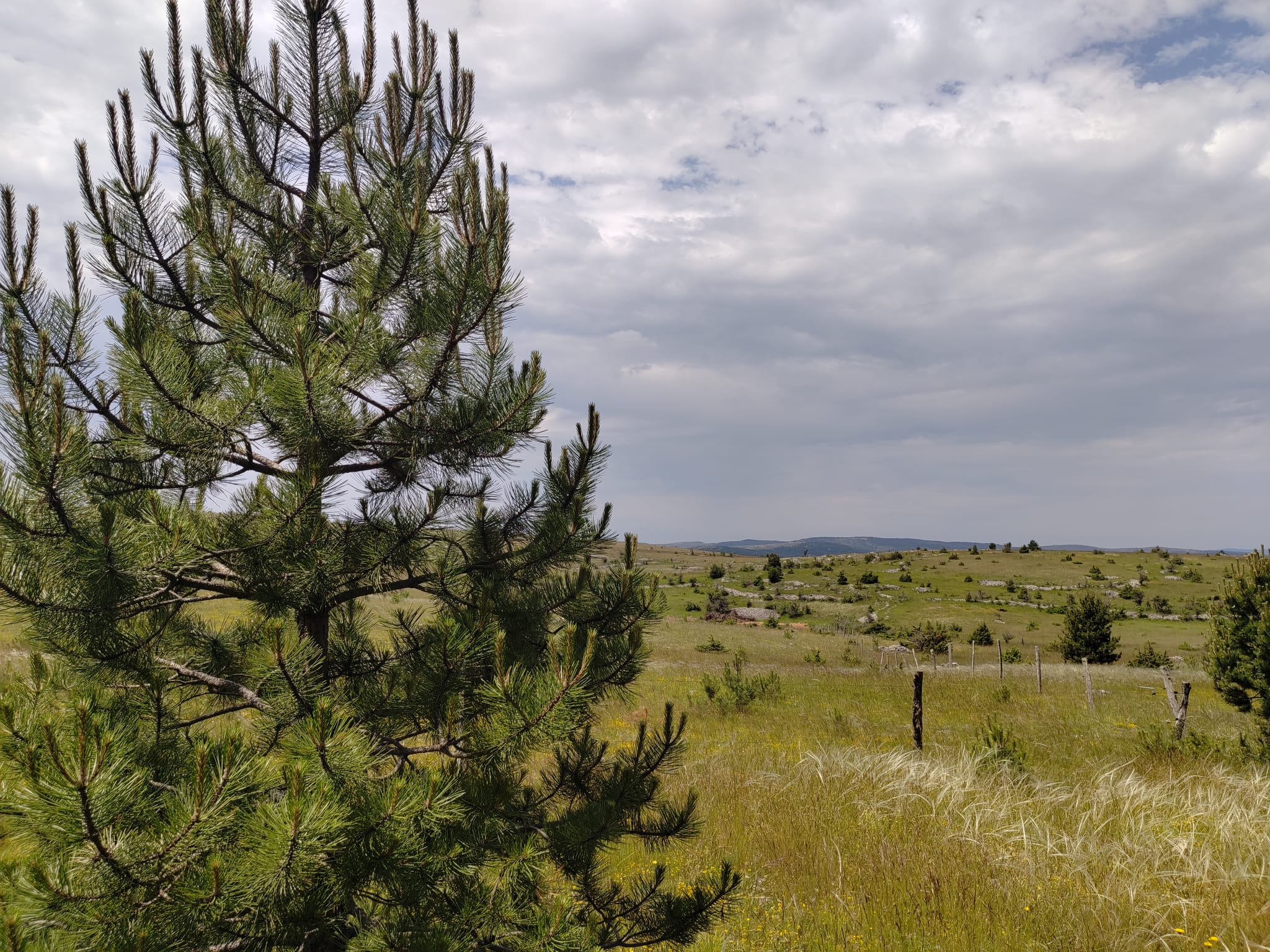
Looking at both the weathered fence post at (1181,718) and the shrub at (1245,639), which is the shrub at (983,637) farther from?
the weathered fence post at (1181,718)

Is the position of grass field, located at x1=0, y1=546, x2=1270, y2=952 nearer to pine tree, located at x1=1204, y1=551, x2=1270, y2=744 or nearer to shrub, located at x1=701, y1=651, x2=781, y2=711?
shrub, located at x1=701, y1=651, x2=781, y2=711

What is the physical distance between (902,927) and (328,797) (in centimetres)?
428

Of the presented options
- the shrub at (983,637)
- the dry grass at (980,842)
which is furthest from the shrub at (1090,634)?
the dry grass at (980,842)

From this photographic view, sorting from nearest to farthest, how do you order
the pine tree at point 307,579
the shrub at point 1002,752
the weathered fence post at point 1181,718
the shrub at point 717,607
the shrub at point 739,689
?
the pine tree at point 307,579 < the shrub at point 1002,752 < the weathered fence post at point 1181,718 < the shrub at point 739,689 < the shrub at point 717,607

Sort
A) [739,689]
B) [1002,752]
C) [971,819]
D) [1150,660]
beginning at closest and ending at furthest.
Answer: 1. [971,819]
2. [1002,752]
3. [739,689]
4. [1150,660]

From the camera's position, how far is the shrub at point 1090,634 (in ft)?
86.6

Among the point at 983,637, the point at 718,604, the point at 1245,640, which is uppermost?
the point at 1245,640

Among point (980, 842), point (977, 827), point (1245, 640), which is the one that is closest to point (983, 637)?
point (1245, 640)

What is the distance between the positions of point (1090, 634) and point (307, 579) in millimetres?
31432

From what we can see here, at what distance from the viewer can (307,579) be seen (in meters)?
2.90

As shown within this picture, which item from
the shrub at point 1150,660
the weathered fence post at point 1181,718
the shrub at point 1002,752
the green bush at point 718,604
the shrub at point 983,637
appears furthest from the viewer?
the green bush at point 718,604

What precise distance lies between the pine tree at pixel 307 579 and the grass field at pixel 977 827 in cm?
86

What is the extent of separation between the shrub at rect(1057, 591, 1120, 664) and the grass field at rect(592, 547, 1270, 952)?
12371 mm

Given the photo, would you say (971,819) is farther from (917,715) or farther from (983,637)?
(983,637)
